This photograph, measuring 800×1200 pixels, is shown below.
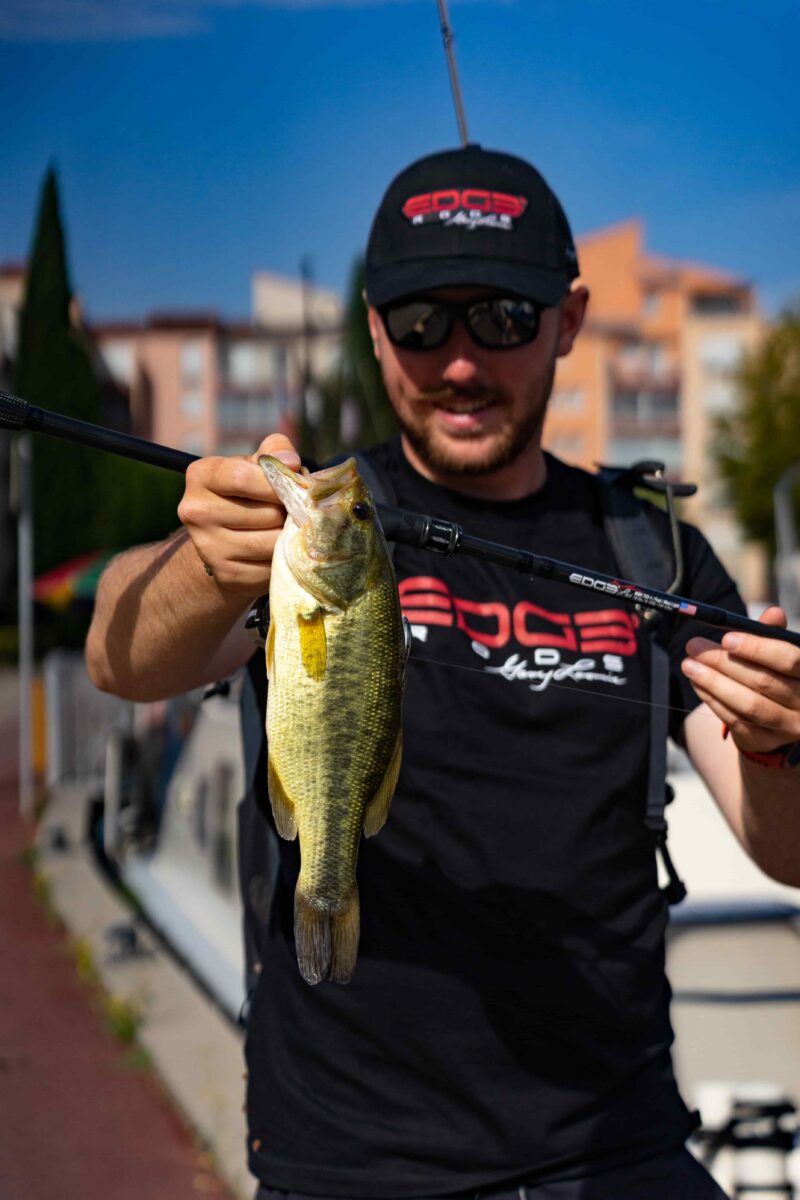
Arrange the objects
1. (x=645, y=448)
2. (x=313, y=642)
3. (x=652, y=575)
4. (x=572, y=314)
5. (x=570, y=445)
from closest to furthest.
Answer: (x=313, y=642) < (x=652, y=575) < (x=572, y=314) < (x=570, y=445) < (x=645, y=448)

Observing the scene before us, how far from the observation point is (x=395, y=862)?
8.34ft

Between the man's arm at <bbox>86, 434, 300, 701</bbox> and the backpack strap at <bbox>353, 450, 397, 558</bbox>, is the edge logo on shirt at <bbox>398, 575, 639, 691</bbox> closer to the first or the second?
the backpack strap at <bbox>353, 450, 397, 558</bbox>

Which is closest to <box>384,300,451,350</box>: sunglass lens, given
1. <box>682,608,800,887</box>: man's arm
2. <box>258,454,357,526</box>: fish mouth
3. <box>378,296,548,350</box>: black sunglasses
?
<box>378,296,548,350</box>: black sunglasses

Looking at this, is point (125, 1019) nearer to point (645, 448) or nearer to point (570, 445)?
point (570, 445)

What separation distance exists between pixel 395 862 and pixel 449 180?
5.05 ft

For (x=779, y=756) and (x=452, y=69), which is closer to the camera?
(x=779, y=756)

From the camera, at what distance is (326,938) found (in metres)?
2.07

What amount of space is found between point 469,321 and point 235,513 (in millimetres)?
1111

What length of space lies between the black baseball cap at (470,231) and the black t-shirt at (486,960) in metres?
0.68

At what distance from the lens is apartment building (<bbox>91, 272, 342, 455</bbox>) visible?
70812mm

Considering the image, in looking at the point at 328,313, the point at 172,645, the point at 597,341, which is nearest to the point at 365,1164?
the point at 172,645

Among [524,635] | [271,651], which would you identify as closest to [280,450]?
[271,651]

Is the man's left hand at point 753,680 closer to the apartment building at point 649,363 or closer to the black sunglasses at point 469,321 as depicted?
the black sunglasses at point 469,321

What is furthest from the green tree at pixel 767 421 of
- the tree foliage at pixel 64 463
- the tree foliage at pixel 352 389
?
the tree foliage at pixel 64 463
